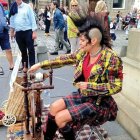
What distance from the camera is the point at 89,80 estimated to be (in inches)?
109

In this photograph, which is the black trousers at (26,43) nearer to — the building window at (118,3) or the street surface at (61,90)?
the street surface at (61,90)

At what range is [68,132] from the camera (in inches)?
114

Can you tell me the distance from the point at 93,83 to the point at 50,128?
656 millimetres

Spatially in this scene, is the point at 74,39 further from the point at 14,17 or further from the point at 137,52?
the point at 137,52

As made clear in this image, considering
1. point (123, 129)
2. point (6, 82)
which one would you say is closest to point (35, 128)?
point (123, 129)

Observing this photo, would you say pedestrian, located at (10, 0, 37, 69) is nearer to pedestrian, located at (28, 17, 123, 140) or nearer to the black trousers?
the black trousers

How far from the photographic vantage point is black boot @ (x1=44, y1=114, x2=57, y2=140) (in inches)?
115

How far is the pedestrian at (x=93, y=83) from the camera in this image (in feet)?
8.78

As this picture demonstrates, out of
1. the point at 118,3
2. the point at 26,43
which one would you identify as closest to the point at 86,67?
the point at 26,43

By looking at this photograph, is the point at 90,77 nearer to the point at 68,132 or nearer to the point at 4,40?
the point at 68,132

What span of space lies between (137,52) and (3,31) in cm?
363

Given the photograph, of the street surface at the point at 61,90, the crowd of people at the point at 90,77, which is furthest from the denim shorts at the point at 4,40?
the crowd of people at the point at 90,77

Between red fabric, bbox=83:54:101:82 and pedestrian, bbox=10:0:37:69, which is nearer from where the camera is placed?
red fabric, bbox=83:54:101:82

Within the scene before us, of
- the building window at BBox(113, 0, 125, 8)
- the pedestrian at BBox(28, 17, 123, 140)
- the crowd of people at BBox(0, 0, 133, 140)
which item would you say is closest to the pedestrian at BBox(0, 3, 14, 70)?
the crowd of people at BBox(0, 0, 133, 140)
